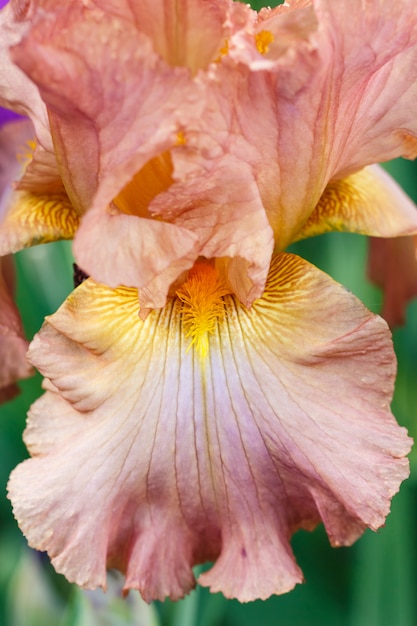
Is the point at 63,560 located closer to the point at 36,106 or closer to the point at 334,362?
the point at 334,362

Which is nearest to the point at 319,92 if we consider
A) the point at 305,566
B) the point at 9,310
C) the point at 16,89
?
the point at 16,89

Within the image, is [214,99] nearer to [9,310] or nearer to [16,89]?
[16,89]

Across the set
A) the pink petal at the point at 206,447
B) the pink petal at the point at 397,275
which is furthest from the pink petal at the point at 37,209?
the pink petal at the point at 397,275

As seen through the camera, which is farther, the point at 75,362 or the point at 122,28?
the point at 75,362

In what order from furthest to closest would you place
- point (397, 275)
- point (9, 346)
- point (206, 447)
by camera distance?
1. point (397, 275)
2. point (9, 346)
3. point (206, 447)

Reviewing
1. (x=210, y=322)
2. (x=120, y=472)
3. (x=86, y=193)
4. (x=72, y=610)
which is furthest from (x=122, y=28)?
(x=72, y=610)

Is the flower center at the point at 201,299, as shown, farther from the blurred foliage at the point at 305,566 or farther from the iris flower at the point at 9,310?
the blurred foliage at the point at 305,566
